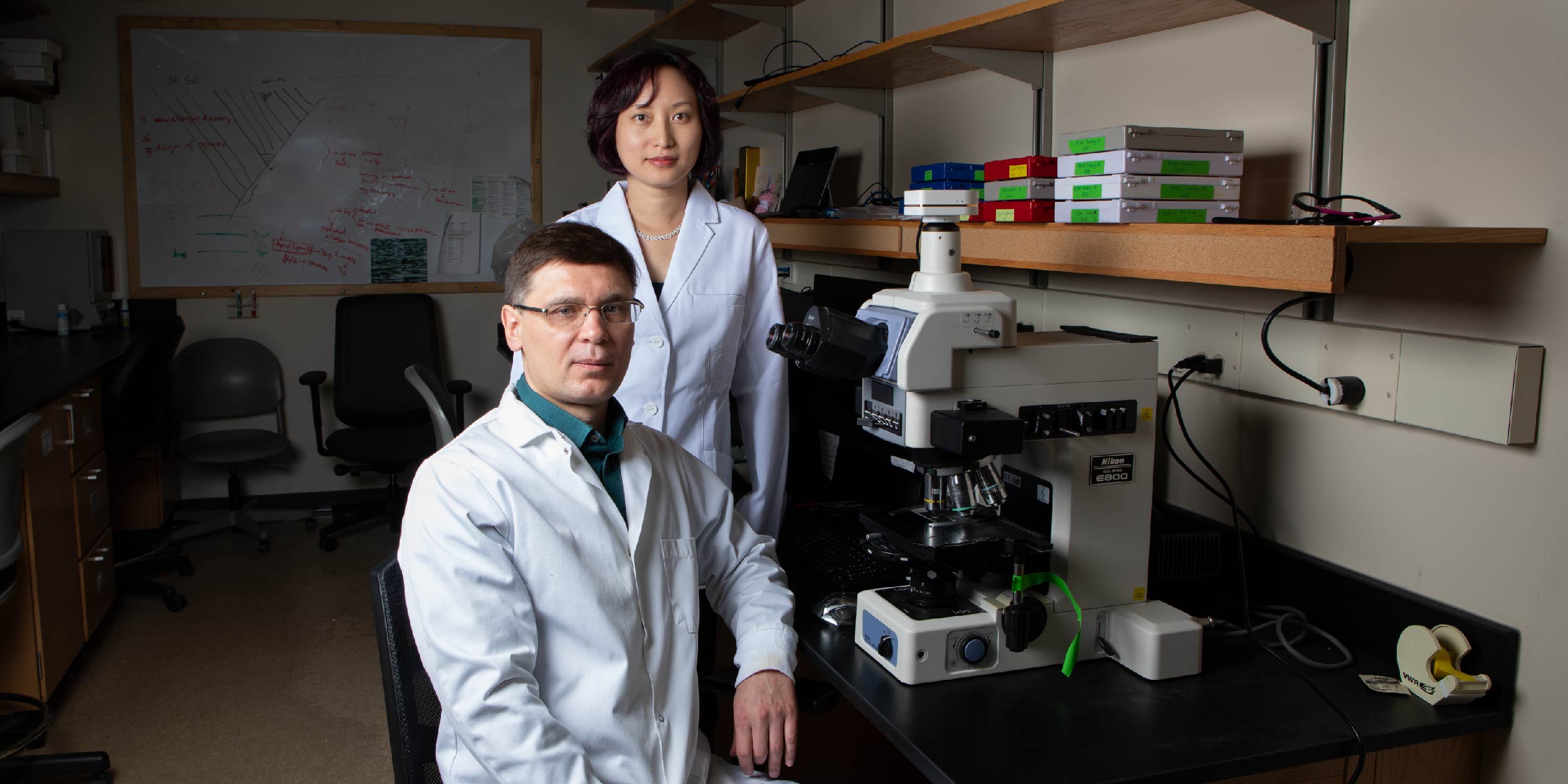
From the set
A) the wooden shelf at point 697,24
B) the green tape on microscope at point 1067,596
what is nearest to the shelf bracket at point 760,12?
the wooden shelf at point 697,24

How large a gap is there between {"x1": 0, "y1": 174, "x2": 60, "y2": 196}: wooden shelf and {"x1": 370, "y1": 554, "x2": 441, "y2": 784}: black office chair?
3.50 metres

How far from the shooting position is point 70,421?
10.5 ft

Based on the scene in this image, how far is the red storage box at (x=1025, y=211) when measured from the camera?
1797 millimetres

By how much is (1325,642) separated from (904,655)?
63 centimetres

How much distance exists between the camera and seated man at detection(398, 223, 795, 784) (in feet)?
3.93

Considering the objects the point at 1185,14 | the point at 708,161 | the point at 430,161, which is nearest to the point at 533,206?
the point at 430,161

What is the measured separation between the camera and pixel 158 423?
13.3 feet

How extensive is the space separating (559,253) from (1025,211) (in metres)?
0.82

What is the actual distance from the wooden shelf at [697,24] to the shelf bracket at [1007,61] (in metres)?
1.47

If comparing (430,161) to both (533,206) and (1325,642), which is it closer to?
(533,206)

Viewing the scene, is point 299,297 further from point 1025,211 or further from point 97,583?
point 1025,211

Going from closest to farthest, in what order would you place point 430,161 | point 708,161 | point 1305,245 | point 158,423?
point 1305,245 → point 708,161 → point 158,423 → point 430,161

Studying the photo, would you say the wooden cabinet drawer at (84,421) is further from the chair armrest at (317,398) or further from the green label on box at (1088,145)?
the green label on box at (1088,145)

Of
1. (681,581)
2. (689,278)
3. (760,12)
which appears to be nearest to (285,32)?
(760,12)
